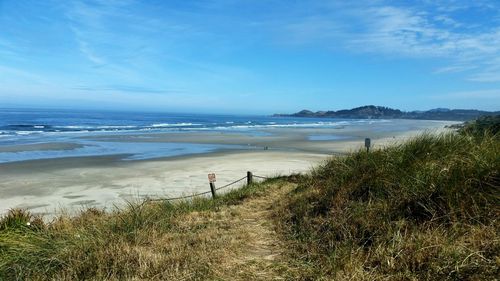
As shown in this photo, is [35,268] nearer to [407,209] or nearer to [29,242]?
[29,242]

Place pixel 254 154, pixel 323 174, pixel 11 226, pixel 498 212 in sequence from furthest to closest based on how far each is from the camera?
pixel 254 154
pixel 323 174
pixel 11 226
pixel 498 212

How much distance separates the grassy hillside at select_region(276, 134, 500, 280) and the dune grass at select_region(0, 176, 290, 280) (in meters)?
1.10

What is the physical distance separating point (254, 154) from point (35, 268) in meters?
21.2

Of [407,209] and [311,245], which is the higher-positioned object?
A: [407,209]

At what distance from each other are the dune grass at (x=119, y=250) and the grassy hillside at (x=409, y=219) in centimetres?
110

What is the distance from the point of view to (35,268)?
14.5 ft

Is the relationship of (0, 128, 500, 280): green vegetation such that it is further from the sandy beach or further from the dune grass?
the sandy beach

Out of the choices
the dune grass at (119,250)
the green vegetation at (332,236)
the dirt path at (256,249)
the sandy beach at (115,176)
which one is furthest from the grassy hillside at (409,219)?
the sandy beach at (115,176)

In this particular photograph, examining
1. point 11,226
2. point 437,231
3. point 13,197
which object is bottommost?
point 13,197

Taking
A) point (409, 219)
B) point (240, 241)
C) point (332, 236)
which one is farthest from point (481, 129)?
point (240, 241)

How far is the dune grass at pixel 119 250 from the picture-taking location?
13.6 ft

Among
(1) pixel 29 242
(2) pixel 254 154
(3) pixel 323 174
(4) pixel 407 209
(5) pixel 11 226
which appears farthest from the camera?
(2) pixel 254 154

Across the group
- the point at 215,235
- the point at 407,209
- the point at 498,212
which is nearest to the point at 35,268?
the point at 215,235

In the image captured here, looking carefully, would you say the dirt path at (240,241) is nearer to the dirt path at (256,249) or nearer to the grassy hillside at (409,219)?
the dirt path at (256,249)
